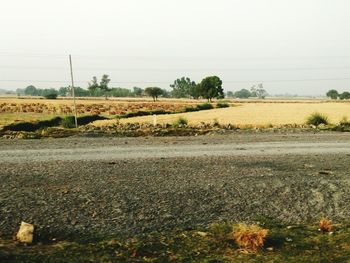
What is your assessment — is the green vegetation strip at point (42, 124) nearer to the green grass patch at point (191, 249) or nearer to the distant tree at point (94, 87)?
the green grass patch at point (191, 249)

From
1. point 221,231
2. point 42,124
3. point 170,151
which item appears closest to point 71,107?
point 42,124

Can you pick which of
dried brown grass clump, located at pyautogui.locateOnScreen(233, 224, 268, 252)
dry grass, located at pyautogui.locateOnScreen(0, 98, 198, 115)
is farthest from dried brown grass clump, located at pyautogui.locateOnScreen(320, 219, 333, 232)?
dry grass, located at pyautogui.locateOnScreen(0, 98, 198, 115)

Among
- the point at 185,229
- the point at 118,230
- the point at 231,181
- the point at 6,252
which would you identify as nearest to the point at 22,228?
the point at 6,252

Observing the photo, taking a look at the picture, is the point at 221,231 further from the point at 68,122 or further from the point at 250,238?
the point at 68,122

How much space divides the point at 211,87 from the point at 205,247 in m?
125

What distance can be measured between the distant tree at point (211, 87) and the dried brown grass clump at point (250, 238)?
403 ft

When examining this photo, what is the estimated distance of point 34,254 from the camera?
4.08 m

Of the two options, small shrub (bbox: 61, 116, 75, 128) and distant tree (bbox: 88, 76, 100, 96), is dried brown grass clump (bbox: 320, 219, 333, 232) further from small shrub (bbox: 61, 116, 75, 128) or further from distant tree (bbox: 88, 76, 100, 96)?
distant tree (bbox: 88, 76, 100, 96)

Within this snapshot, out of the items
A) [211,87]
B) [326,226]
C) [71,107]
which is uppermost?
[211,87]

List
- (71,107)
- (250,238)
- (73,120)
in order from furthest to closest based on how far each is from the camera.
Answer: (71,107), (73,120), (250,238)

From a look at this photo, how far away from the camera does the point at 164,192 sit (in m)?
6.48

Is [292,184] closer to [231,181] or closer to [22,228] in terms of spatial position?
[231,181]

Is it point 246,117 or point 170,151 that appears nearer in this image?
point 170,151

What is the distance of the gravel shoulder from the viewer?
528cm
